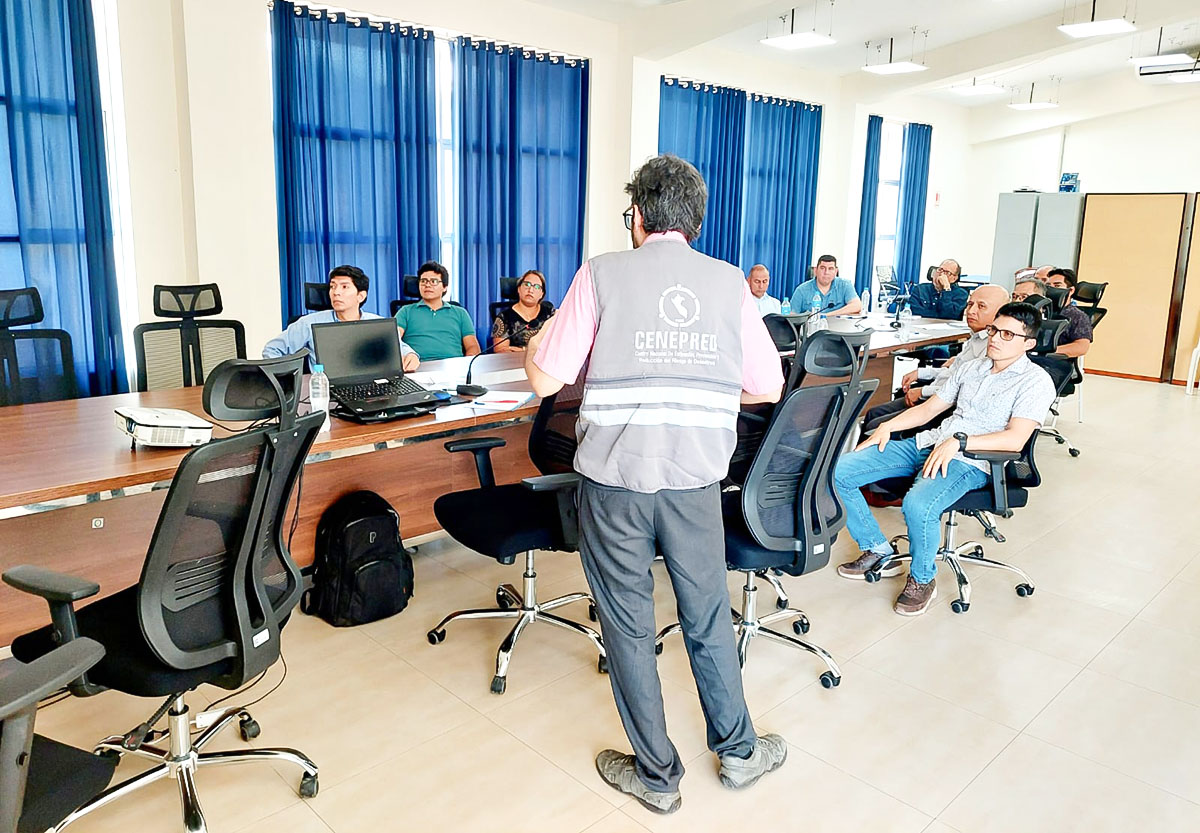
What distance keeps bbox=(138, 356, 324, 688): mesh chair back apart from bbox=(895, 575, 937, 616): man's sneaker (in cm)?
230

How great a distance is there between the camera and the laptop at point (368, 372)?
2.94 m

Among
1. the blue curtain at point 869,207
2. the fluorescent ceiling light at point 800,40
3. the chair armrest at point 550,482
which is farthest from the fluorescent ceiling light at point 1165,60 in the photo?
the chair armrest at point 550,482

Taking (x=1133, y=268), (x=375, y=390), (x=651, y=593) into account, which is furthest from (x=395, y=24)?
(x=1133, y=268)

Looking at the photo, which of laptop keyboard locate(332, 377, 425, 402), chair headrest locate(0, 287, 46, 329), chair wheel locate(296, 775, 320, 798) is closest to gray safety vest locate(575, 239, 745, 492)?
chair wheel locate(296, 775, 320, 798)

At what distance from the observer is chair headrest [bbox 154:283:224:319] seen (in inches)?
Result: 153

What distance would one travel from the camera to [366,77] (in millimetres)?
5898

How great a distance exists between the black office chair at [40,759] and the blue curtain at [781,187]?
8.34m

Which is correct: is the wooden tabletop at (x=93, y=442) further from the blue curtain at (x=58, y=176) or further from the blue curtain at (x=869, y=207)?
the blue curtain at (x=869, y=207)

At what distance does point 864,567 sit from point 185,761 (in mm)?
2631

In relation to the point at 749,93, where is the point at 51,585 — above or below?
below

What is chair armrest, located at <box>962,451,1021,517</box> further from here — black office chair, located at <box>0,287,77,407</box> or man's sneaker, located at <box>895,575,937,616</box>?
black office chair, located at <box>0,287,77,407</box>

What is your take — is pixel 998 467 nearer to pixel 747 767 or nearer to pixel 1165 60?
pixel 747 767

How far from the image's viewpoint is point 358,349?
316cm

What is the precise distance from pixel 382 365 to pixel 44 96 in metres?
3.02
